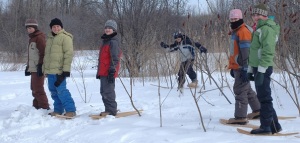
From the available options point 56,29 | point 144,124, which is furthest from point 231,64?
point 56,29

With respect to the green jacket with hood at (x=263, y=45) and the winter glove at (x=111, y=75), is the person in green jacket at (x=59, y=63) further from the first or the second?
the green jacket with hood at (x=263, y=45)

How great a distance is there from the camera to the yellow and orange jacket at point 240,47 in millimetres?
5023

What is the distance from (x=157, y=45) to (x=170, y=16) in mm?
5273

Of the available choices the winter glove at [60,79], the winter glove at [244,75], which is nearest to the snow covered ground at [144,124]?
the winter glove at [60,79]

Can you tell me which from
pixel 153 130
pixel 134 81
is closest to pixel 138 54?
pixel 134 81

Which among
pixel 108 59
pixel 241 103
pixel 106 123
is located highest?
pixel 108 59

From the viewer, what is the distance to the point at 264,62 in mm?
4301

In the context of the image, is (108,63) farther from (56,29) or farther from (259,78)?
(259,78)

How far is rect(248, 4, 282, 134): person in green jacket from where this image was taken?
4308 millimetres

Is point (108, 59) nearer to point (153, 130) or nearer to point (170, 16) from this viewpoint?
point (153, 130)

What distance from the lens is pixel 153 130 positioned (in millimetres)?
4789

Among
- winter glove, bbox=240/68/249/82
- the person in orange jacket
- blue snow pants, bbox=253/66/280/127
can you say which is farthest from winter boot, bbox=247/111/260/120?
blue snow pants, bbox=253/66/280/127

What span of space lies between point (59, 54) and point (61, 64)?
154 mm

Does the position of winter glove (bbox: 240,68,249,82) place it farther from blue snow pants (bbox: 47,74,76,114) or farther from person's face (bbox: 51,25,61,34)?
person's face (bbox: 51,25,61,34)
